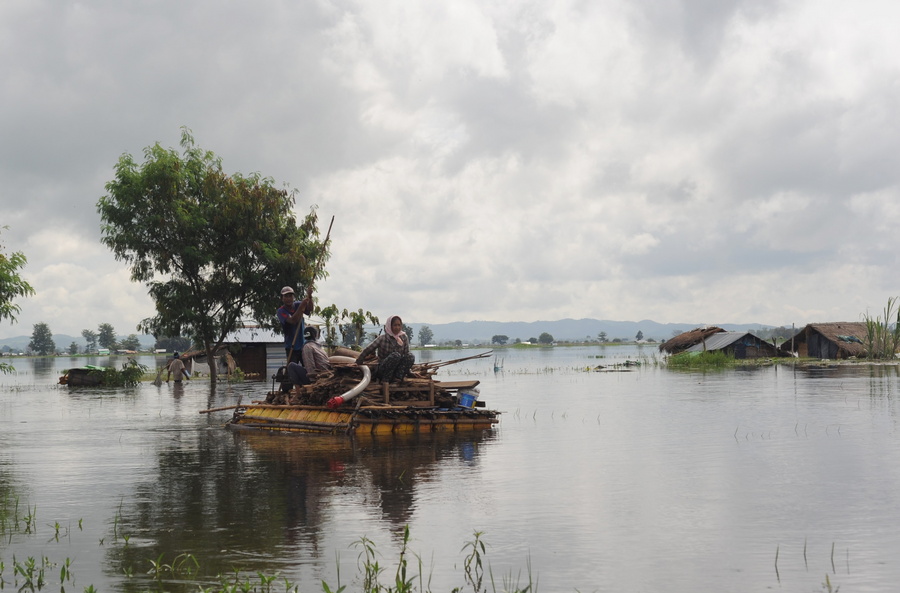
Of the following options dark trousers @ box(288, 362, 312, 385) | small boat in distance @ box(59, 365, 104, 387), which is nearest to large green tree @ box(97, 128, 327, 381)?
small boat in distance @ box(59, 365, 104, 387)

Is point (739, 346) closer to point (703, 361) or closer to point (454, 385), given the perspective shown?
point (703, 361)

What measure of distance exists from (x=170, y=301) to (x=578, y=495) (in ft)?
110

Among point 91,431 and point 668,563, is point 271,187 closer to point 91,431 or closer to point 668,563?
point 91,431

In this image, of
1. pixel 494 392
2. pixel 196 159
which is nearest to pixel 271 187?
pixel 196 159

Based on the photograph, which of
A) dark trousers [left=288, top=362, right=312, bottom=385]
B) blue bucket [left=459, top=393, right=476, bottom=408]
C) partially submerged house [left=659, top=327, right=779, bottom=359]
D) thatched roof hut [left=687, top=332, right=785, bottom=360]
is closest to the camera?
dark trousers [left=288, top=362, right=312, bottom=385]

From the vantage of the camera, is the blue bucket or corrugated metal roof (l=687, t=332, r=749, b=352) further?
corrugated metal roof (l=687, t=332, r=749, b=352)

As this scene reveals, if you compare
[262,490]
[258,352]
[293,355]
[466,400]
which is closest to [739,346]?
[258,352]

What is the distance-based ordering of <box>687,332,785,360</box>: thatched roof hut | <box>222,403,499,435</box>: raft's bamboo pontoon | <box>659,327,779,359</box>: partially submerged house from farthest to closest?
<box>659,327,779,359</box>: partially submerged house
<box>687,332,785,360</box>: thatched roof hut
<box>222,403,499,435</box>: raft's bamboo pontoon

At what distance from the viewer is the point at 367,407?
20734 mm

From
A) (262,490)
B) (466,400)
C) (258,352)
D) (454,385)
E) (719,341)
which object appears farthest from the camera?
(719,341)

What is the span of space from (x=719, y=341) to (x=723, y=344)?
67.1 inches

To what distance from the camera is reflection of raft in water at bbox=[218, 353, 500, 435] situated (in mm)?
20984

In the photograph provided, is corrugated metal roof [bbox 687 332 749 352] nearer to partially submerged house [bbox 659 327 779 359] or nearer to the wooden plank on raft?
partially submerged house [bbox 659 327 779 359]

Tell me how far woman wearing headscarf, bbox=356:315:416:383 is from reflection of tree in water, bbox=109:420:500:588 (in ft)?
5.41
